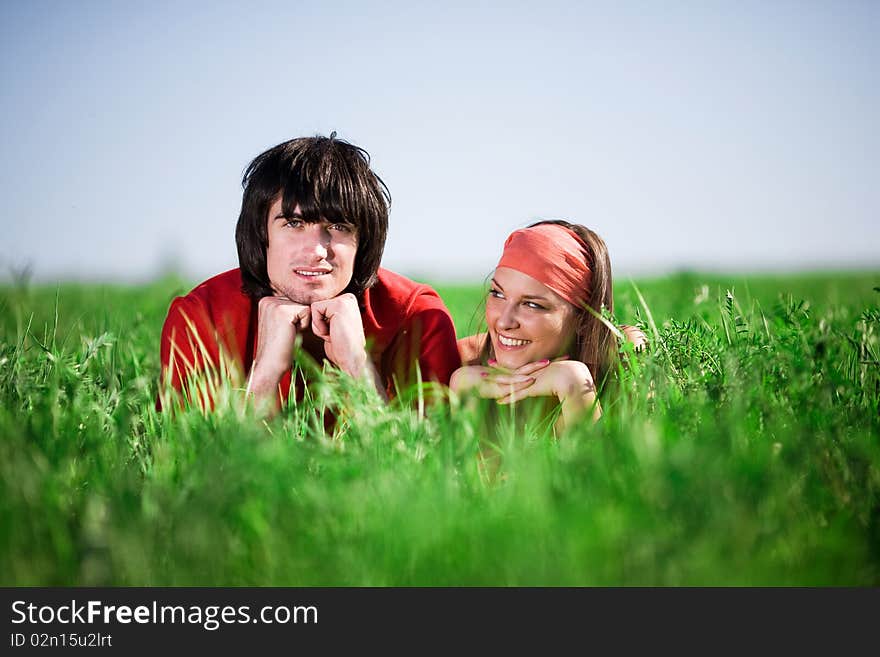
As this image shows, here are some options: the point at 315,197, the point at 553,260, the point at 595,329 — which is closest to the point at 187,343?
the point at 315,197

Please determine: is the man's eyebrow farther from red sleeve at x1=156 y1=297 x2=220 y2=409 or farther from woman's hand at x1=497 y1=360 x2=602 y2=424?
woman's hand at x1=497 y1=360 x2=602 y2=424

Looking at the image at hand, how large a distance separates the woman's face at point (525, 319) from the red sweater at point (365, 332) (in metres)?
0.29

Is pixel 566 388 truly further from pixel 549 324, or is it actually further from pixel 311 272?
pixel 311 272

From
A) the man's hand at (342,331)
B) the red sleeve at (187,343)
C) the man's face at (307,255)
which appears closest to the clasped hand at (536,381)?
the man's hand at (342,331)

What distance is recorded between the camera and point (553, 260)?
9.52ft

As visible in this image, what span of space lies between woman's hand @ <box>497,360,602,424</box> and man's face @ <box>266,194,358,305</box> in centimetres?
82

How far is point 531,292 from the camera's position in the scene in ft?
9.51

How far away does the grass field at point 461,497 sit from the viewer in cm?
166

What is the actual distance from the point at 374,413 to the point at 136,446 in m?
0.85

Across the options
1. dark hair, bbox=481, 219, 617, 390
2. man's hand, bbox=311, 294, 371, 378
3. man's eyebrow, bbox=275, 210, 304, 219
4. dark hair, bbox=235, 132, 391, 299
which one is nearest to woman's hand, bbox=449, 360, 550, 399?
dark hair, bbox=481, 219, 617, 390

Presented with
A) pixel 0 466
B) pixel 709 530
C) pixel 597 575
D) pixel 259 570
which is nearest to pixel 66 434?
pixel 0 466

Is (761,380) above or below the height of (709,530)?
above

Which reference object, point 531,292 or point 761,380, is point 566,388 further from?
point 761,380

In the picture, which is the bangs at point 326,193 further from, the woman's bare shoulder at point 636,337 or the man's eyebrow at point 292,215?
the woman's bare shoulder at point 636,337
